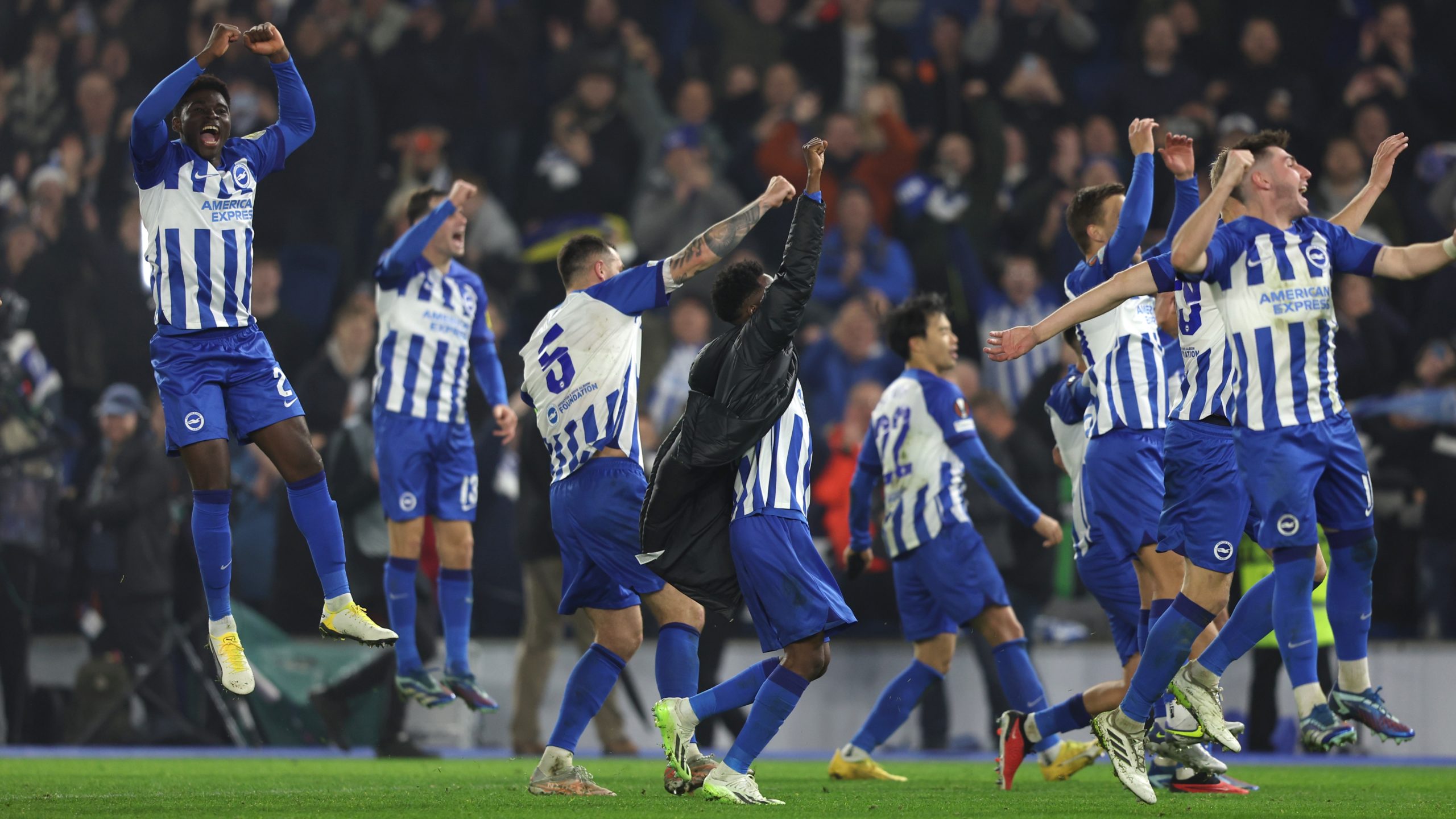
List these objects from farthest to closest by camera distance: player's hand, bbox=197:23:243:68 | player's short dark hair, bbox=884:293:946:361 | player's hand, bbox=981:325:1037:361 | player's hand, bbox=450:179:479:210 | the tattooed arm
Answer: player's short dark hair, bbox=884:293:946:361, player's hand, bbox=450:179:479:210, player's hand, bbox=197:23:243:68, the tattooed arm, player's hand, bbox=981:325:1037:361

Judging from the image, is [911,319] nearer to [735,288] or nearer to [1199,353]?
[1199,353]

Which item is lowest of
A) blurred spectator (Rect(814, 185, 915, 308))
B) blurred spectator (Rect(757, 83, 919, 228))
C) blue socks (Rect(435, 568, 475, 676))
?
blue socks (Rect(435, 568, 475, 676))

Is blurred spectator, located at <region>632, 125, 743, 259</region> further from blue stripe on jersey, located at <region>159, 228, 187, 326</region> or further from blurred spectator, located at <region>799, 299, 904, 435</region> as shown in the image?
blue stripe on jersey, located at <region>159, 228, 187, 326</region>

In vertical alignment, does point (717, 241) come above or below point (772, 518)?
above

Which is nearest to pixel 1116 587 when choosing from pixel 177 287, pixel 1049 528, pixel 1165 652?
pixel 1049 528

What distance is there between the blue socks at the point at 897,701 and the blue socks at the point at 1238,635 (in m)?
2.21

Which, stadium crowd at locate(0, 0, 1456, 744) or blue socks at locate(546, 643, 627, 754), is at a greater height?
stadium crowd at locate(0, 0, 1456, 744)

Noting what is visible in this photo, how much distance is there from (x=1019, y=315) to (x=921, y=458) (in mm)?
5165

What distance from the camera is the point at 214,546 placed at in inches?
295

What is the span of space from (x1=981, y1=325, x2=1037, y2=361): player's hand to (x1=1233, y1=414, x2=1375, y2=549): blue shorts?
105 centimetres

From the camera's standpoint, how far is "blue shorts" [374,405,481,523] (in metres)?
9.40

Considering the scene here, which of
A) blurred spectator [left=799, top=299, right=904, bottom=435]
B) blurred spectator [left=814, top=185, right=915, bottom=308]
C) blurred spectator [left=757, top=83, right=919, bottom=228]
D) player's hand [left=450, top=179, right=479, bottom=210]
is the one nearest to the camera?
player's hand [left=450, top=179, right=479, bottom=210]

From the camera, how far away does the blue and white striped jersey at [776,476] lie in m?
6.54

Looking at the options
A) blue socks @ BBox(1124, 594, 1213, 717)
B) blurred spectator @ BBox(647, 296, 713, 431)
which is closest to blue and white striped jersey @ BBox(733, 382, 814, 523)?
blue socks @ BBox(1124, 594, 1213, 717)
